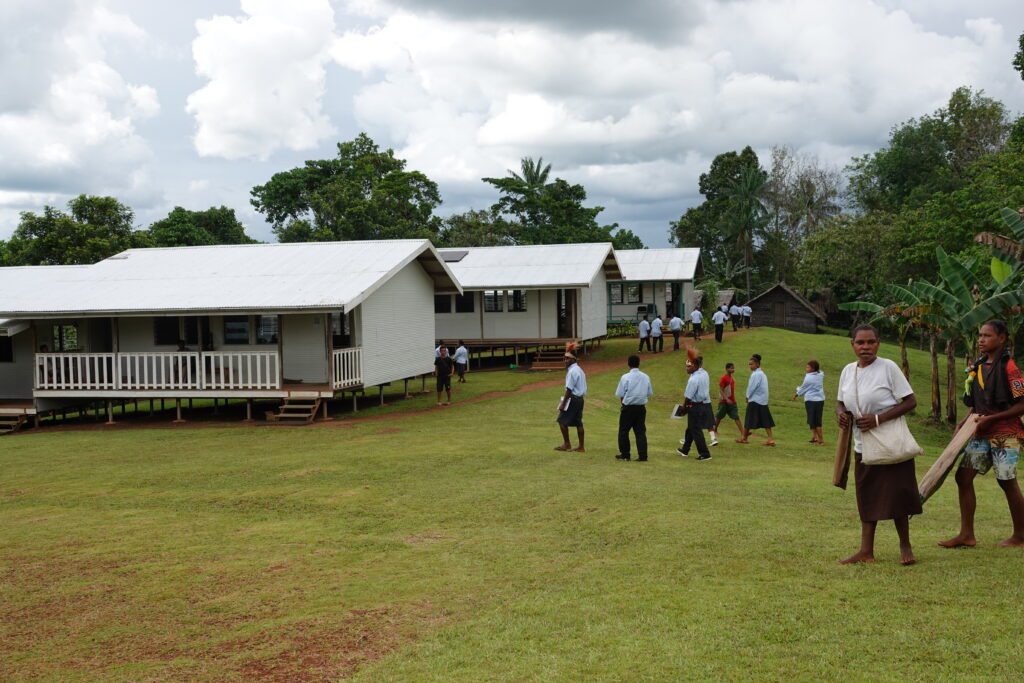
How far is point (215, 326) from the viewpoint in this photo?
22672 mm

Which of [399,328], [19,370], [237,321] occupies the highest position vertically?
[237,321]

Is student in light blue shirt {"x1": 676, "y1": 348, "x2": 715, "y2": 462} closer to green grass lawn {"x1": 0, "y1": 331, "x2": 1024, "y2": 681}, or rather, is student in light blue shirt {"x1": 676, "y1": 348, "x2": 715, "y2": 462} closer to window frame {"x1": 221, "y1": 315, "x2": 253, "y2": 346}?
green grass lawn {"x1": 0, "y1": 331, "x2": 1024, "y2": 681}

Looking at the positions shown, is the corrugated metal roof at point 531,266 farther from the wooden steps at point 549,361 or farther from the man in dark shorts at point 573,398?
the man in dark shorts at point 573,398

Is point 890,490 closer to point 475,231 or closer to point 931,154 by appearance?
point 475,231

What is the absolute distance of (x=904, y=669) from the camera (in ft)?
16.6

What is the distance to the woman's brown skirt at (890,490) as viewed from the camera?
22.1ft

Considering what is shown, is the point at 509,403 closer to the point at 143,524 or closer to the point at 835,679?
the point at 143,524

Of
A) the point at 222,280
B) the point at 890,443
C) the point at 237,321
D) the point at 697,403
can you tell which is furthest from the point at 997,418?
the point at 222,280

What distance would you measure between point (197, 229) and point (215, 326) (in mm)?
31560

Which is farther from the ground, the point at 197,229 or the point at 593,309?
the point at 197,229

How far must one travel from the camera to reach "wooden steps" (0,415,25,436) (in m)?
21.6

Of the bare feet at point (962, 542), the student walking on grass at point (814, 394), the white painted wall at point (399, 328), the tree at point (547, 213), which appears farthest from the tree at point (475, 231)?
the bare feet at point (962, 542)

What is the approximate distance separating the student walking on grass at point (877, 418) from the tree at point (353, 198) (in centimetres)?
4659

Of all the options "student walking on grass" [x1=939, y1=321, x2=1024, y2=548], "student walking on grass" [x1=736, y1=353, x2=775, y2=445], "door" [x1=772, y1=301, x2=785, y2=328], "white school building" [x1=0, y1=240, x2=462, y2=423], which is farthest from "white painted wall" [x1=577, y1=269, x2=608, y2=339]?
"student walking on grass" [x1=939, y1=321, x2=1024, y2=548]
